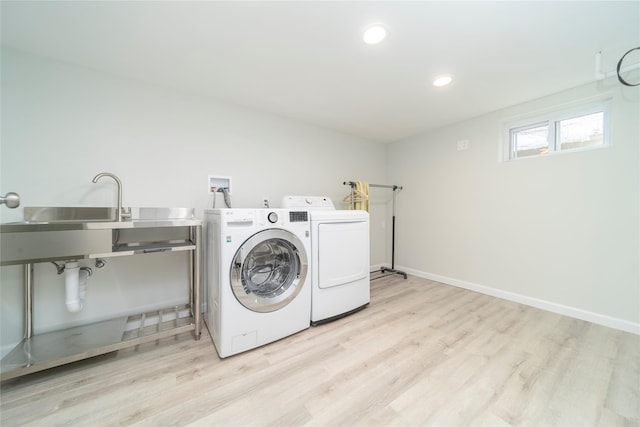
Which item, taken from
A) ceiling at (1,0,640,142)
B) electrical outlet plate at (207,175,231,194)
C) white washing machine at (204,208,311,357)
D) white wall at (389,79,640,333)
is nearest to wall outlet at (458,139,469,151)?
white wall at (389,79,640,333)

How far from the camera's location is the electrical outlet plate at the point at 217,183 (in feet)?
7.16

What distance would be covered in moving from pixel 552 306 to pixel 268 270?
2800 millimetres

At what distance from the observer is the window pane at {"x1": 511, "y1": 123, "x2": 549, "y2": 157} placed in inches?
90.2

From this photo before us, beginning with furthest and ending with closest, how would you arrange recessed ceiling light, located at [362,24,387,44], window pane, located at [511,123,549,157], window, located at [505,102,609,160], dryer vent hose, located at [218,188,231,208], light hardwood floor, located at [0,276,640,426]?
window pane, located at [511,123,549,157], dryer vent hose, located at [218,188,231,208], window, located at [505,102,609,160], recessed ceiling light, located at [362,24,387,44], light hardwood floor, located at [0,276,640,426]

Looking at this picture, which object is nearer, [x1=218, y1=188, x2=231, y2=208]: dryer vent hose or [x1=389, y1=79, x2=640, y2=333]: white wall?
[x1=389, y1=79, x2=640, y2=333]: white wall

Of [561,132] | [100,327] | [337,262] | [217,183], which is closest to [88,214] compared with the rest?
[100,327]

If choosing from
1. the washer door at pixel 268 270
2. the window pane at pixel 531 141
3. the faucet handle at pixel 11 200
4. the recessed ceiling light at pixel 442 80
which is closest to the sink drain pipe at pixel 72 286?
the faucet handle at pixel 11 200

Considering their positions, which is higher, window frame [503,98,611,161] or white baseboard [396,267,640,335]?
window frame [503,98,611,161]

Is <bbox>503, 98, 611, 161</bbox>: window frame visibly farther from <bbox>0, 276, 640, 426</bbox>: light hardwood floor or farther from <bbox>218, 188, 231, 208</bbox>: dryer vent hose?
<bbox>218, 188, 231, 208</bbox>: dryer vent hose

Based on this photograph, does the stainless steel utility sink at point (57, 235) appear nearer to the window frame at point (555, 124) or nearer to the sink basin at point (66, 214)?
the sink basin at point (66, 214)

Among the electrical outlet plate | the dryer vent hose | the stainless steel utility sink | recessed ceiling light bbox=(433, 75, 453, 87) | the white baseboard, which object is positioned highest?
recessed ceiling light bbox=(433, 75, 453, 87)

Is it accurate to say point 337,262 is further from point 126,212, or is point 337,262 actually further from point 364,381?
point 126,212

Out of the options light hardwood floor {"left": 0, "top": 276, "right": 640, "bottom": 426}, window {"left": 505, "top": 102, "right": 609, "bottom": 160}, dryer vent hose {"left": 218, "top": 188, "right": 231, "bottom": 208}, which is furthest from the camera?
dryer vent hose {"left": 218, "top": 188, "right": 231, "bottom": 208}

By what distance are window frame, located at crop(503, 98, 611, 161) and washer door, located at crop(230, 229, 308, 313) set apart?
104 inches
